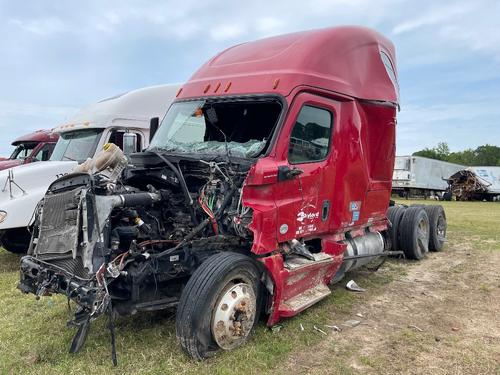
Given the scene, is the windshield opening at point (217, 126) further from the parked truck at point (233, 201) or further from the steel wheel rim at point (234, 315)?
the steel wheel rim at point (234, 315)

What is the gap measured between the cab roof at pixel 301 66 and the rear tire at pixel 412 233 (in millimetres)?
2661

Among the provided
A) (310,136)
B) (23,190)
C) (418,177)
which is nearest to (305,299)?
(310,136)

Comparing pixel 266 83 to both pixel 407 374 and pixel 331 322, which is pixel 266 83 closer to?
pixel 331 322

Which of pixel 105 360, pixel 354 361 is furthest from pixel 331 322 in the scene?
pixel 105 360

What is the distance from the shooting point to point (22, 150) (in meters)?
14.7

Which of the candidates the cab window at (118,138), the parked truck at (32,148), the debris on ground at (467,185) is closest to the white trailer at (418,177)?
the debris on ground at (467,185)

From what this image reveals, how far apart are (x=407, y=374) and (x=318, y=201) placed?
7.08 feet

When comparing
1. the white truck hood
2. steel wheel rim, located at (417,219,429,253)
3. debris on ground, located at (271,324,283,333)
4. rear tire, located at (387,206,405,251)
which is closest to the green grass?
debris on ground, located at (271,324,283,333)

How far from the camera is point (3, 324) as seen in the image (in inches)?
201

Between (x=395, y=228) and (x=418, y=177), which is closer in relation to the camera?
(x=395, y=228)

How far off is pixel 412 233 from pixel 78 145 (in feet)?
21.7

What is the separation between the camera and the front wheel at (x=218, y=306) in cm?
398

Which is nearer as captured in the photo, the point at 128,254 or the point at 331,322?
the point at 128,254

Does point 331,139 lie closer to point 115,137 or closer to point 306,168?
point 306,168
